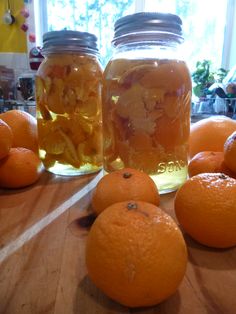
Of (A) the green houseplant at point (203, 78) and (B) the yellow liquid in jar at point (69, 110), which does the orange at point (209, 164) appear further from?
(A) the green houseplant at point (203, 78)

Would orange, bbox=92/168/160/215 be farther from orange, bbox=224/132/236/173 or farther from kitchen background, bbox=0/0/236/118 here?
kitchen background, bbox=0/0/236/118

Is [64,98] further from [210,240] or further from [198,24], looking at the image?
[198,24]

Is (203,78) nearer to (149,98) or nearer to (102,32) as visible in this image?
(102,32)

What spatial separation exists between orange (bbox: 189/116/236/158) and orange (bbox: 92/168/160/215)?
24 cm

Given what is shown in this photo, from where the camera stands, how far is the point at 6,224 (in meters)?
0.36

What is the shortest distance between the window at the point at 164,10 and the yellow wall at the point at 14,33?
13 centimetres

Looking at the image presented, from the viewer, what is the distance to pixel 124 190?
13.2 inches

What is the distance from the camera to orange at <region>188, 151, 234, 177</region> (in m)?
0.43

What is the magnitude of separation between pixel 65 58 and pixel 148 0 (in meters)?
1.71

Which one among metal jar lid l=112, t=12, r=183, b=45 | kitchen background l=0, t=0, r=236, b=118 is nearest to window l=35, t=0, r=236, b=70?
kitchen background l=0, t=0, r=236, b=118

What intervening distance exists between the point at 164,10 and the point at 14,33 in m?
1.06

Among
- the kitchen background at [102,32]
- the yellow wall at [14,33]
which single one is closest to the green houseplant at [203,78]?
the kitchen background at [102,32]

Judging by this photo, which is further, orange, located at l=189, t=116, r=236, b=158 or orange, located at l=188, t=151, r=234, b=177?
orange, located at l=189, t=116, r=236, b=158

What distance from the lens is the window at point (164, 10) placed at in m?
1.93
